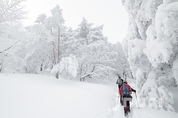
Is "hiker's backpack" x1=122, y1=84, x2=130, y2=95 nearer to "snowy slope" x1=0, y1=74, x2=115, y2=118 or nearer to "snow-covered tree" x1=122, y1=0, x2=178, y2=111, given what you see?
"snow-covered tree" x1=122, y1=0, x2=178, y2=111

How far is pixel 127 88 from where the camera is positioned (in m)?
7.03

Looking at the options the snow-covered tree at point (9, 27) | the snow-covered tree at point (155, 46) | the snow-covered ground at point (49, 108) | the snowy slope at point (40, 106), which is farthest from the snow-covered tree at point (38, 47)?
the snow-covered tree at point (155, 46)

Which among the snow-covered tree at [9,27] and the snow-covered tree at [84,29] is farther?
the snow-covered tree at [84,29]

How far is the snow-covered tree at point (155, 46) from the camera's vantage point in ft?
16.2

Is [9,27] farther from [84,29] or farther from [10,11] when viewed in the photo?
[84,29]

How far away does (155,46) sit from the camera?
544 cm

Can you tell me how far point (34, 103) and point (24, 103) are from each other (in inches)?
16.9

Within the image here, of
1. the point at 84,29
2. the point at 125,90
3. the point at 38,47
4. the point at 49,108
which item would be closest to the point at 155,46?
the point at 125,90

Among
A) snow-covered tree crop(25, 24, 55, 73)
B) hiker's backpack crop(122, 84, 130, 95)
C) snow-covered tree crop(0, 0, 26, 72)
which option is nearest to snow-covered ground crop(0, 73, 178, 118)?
hiker's backpack crop(122, 84, 130, 95)

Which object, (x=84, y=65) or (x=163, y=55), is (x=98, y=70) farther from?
(x=163, y=55)

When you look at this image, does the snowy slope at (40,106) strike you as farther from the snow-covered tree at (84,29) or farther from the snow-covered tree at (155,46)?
the snow-covered tree at (84,29)

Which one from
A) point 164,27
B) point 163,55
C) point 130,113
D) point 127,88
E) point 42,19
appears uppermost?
point 42,19

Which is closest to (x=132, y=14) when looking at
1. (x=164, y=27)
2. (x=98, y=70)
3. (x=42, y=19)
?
(x=164, y=27)

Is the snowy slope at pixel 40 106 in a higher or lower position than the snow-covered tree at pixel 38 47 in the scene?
lower
